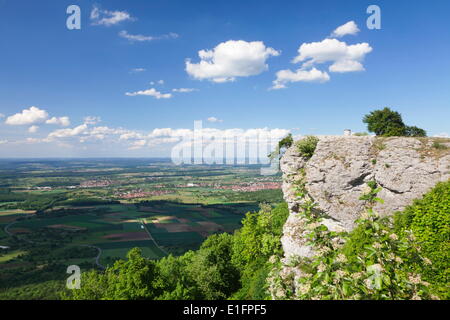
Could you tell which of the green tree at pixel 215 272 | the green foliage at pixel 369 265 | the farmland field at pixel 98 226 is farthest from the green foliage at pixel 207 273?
the farmland field at pixel 98 226

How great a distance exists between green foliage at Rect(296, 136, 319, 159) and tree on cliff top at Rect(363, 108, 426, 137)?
160 inches

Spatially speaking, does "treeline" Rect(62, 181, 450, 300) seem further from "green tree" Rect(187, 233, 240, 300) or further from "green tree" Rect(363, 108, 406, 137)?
"green tree" Rect(363, 108, 406, 137)

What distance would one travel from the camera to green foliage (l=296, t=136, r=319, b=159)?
15.0 metres

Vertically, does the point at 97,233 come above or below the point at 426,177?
below

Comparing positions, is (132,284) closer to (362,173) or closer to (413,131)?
(362,173)

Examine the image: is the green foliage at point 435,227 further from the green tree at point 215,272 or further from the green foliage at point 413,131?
the green tree at point 215,272

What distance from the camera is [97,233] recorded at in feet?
230

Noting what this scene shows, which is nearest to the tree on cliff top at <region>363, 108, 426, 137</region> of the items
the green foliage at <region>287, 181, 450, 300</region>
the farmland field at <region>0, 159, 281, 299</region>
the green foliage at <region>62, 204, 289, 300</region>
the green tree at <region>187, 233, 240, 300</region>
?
the green foliage at <region>62, 204, 289, 300</region>

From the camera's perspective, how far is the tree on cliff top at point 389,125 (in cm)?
1441

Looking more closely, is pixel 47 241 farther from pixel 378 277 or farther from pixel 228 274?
pixel 378 277

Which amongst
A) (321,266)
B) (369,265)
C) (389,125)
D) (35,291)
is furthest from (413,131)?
(35,291)

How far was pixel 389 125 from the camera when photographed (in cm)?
1488
